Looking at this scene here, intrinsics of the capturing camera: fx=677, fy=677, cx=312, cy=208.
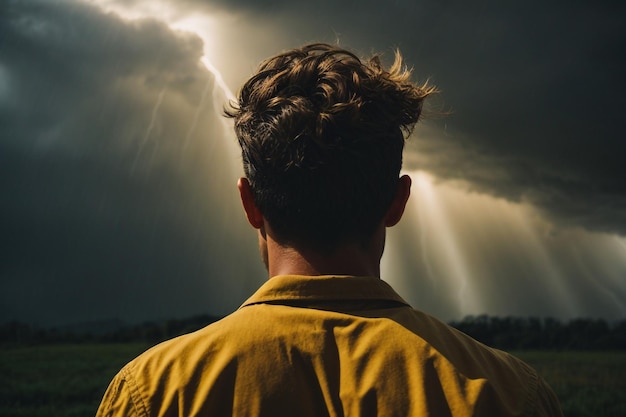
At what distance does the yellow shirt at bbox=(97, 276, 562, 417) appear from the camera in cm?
206

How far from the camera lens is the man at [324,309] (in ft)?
6.81

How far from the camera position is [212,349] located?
213 cm

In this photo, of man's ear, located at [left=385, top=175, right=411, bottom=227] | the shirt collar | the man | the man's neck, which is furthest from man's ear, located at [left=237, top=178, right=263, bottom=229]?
man's ear, located at [left=385, top=175, right=411, bottom=227]

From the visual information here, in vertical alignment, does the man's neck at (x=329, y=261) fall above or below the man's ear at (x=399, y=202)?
below

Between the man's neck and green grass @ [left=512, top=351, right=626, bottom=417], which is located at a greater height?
the man's neck

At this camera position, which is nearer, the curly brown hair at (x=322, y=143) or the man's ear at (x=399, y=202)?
the curly brown hair at (x=322, y=143)

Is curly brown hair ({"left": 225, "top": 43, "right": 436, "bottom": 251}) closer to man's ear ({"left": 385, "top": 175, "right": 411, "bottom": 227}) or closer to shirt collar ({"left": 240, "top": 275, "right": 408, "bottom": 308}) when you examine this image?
man's ear ({"left": 385, "top": 175, "right": 411, "bottom": 227})

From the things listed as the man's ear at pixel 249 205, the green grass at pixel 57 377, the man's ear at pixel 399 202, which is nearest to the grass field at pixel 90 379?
the green grass at pixel 57 377

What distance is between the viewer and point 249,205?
263 centimetres

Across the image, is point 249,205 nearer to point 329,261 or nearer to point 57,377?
point 329,261

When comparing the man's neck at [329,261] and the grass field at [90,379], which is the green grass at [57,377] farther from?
the man's neck at [329,261]

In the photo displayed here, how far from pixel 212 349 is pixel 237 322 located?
4.6 inches

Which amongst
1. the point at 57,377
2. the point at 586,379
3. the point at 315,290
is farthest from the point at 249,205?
the point at 57,377

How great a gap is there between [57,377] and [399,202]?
37.0 metres
